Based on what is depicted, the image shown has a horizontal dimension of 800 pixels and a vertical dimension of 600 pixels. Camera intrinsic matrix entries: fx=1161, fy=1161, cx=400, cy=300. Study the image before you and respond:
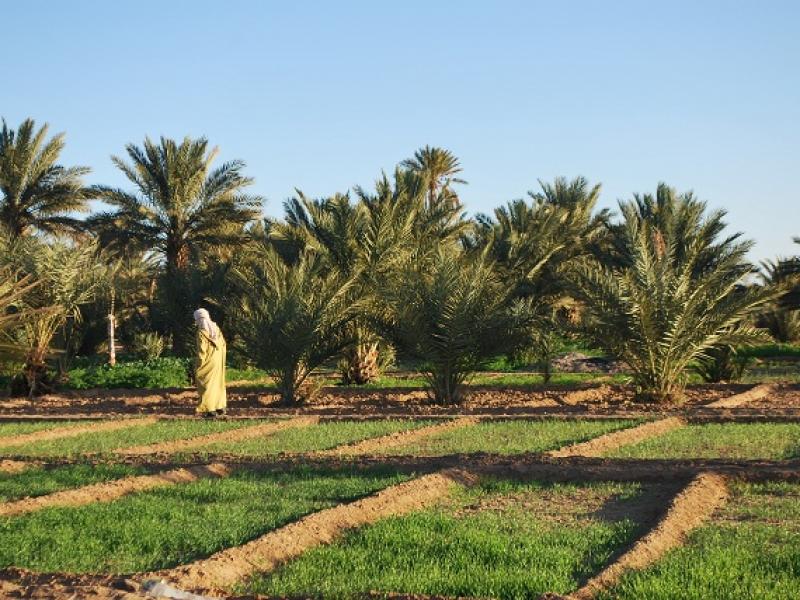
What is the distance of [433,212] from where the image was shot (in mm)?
24641

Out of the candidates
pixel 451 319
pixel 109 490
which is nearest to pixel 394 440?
pixel 109 490

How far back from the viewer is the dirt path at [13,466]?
33.5ft

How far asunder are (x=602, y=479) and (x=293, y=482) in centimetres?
239

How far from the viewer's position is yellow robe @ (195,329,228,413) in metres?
15.9

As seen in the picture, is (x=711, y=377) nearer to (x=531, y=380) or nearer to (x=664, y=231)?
(x=531, y=380)

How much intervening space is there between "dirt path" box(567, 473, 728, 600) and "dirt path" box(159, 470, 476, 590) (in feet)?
5.69

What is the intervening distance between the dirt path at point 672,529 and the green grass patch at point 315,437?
14.8ft

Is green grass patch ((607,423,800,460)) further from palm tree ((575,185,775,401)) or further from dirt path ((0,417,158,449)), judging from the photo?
dirt path ((0,417,158,449))

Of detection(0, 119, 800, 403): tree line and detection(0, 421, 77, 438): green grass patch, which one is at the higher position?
detection(0, 119, 800, 403): tree line

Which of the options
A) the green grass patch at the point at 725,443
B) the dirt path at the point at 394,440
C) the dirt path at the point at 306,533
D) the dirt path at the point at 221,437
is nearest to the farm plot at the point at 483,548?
the dirt path at the point at 306,533

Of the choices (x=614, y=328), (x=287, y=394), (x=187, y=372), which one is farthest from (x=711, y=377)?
(x=187, y=372)

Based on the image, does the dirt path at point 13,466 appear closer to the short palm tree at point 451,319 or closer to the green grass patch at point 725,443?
the green grass patch at point 725,443

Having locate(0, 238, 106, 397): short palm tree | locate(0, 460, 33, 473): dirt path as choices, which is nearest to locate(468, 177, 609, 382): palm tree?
locate(0, 238, 106, 397): short palm tree

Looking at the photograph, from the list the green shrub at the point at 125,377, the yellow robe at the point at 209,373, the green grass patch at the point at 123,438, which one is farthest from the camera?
the green shrub at the point at 125,377
